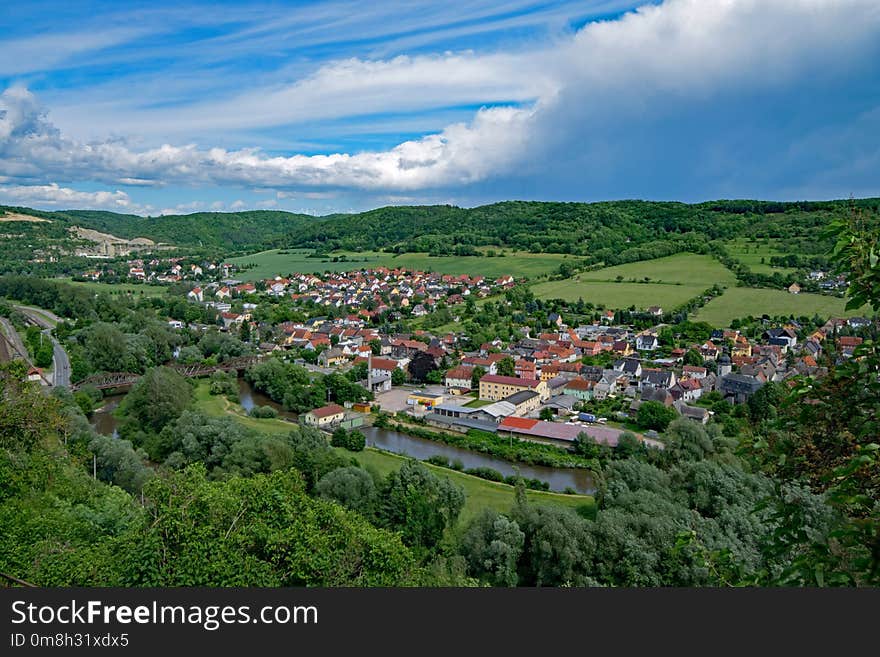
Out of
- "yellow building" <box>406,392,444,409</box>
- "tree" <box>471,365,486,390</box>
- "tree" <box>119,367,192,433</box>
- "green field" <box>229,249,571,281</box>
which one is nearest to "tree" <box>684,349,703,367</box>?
"tree" <box>471,365,486,390</box>

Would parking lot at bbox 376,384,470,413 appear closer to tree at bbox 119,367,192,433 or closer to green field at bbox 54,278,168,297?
tree at bbox 119,367,192,433

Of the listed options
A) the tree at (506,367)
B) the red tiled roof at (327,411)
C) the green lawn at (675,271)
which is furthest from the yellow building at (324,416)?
the green lawn at (675,271)

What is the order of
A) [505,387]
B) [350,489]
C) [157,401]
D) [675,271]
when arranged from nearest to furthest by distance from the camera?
[350,489], [157,401], [505,387], [675,271]

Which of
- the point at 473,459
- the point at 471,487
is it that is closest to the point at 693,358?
the point at 473,459

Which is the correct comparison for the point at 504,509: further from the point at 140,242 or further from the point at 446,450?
the point at 140,242

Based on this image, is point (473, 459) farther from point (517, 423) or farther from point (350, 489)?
point (350, 489)

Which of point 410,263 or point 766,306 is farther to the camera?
point 410,263

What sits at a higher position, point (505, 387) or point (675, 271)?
point (675, 271)

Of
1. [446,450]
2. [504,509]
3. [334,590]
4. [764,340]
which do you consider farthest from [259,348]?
[334,590]
